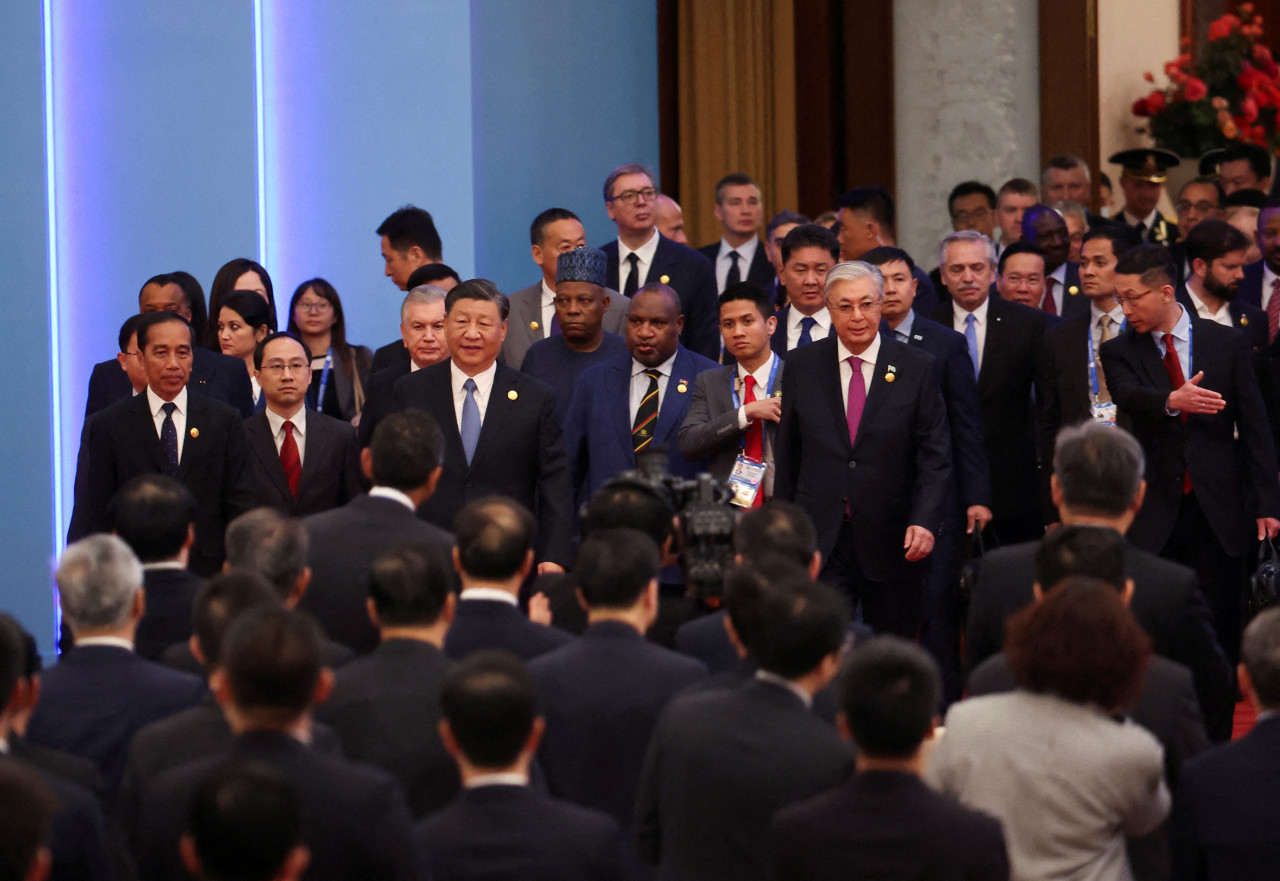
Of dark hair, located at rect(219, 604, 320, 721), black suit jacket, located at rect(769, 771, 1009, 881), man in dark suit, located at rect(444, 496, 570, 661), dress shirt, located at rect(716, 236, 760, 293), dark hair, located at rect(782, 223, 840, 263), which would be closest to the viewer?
black suit jacket, located at rect(769, 771, 1009, 881)

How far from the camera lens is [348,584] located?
156 inches

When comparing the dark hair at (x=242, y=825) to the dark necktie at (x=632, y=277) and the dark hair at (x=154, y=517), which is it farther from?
the dark necktie at (x=632, y=277)

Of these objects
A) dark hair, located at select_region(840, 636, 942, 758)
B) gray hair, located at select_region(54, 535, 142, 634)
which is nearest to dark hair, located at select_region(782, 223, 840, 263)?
gray hair, located at select_region(54, 535, 142, 634)

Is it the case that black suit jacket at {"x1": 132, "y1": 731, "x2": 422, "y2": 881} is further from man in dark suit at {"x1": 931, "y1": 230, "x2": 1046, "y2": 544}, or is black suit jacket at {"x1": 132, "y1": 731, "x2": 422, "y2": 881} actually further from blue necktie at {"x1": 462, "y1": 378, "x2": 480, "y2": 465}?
man in dark suit at {"x1": 931, "y1": 230, "x2": 1046, "y2": 544}

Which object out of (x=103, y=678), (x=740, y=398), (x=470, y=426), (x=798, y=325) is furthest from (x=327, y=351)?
(x=103, y=678)

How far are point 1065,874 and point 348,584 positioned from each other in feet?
5.84

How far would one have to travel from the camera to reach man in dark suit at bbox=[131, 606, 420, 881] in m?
2.58

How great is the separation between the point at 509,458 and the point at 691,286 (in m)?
1.93

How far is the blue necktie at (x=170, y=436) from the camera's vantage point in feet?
18.9

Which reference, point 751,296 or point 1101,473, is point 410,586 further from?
point 751,296

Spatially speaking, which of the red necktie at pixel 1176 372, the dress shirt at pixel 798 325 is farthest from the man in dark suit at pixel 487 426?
the red necktie at pixel 1176 372

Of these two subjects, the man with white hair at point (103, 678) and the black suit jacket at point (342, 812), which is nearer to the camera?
the black suit jacket at point (342, 812)

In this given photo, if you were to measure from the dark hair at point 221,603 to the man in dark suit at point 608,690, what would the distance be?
0.52 metres

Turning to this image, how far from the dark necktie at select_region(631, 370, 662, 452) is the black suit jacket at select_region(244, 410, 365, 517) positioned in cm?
90
